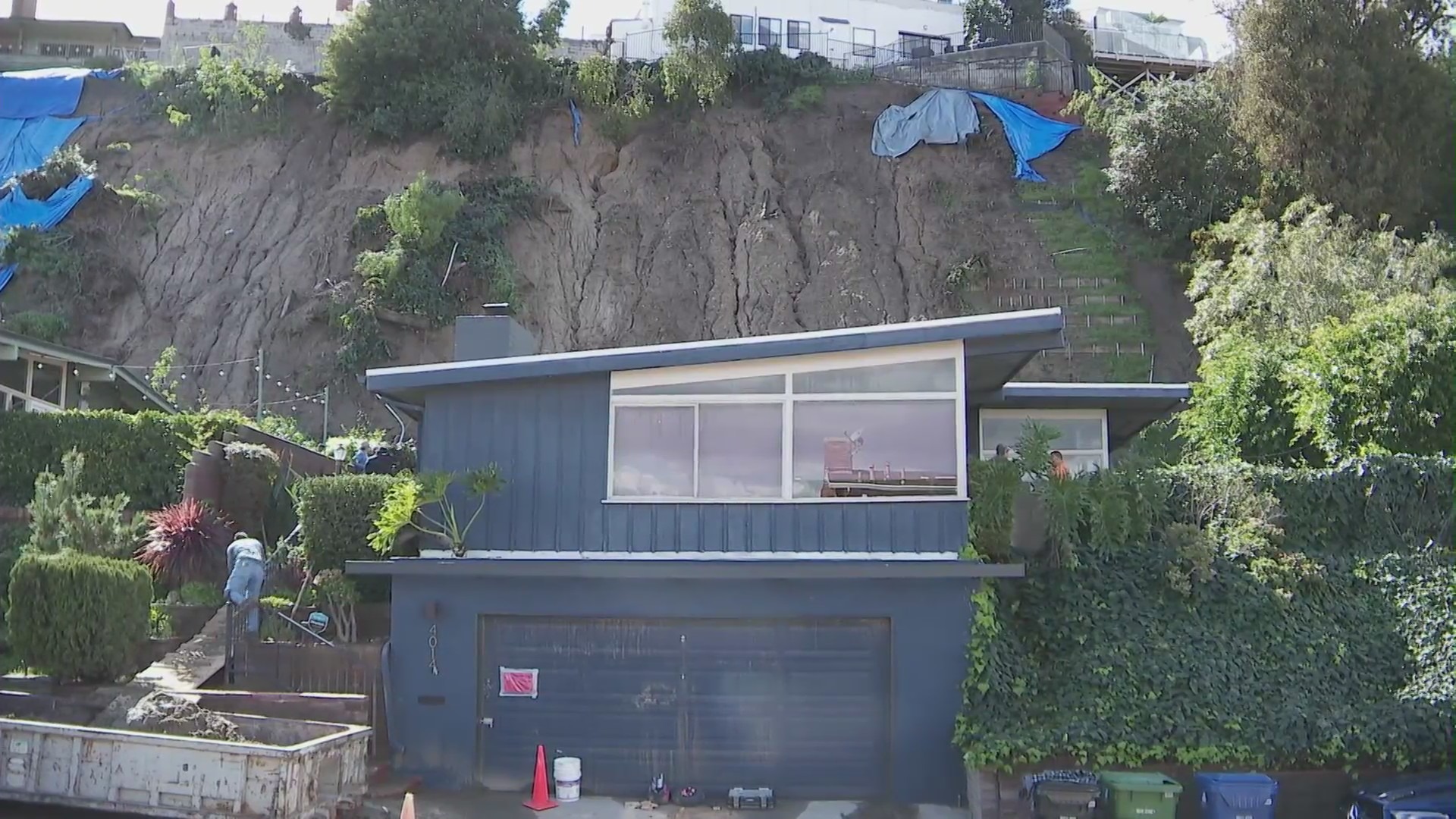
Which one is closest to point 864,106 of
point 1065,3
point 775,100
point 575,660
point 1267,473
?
point 775,100

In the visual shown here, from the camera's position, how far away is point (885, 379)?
12984mm

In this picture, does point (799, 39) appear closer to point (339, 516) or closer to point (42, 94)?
point (42, 94)

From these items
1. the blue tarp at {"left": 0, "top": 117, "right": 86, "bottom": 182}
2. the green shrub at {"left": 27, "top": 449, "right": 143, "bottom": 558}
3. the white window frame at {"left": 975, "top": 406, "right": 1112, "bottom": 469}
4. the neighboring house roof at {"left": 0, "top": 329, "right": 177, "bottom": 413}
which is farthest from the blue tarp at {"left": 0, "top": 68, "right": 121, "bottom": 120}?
the white window frame at {"left": 975, "top": 406, "right": 1112, "bottom": 469}

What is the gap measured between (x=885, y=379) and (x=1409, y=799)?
6046mm

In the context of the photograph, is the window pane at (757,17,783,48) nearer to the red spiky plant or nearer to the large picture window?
the large picture window

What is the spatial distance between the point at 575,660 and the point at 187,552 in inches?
259

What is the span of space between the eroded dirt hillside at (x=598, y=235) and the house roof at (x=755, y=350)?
598 inches

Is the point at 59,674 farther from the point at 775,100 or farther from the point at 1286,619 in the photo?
the point at 775,100

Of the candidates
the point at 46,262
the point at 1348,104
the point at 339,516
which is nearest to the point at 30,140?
the point at 46,262

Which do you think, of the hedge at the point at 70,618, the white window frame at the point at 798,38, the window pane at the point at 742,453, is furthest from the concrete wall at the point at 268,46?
the window pane at the point at 742,453

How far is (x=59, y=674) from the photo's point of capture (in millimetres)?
13328

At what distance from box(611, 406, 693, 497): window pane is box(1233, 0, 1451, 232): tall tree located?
18641mm

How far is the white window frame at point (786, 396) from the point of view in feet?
41.9

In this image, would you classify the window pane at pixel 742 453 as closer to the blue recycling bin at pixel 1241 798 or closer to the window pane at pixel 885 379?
A: the window pane at pixel 885 379
